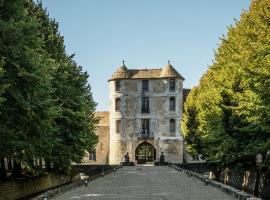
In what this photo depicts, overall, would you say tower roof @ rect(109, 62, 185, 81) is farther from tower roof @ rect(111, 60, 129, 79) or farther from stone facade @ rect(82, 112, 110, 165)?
stone facade @ rect(82, 112, 110, 165)

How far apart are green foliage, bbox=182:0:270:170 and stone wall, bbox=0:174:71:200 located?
10916 mm

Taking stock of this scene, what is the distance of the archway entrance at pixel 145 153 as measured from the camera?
72.8 m

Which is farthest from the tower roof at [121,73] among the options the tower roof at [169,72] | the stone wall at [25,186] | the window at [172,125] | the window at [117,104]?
the stone wall at [25,186]

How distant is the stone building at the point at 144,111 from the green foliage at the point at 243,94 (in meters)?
31.5

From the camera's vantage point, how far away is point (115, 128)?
7288 cm

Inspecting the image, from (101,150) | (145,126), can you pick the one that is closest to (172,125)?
(145,126)

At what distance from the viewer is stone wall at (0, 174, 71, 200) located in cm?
2497

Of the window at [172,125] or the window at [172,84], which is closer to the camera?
the window at [172,125]

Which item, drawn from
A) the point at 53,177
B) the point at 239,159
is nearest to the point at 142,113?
the point at 53,177

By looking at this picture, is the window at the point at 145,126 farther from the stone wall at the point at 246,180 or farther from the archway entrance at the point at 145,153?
the stone wall at the point at 246,180

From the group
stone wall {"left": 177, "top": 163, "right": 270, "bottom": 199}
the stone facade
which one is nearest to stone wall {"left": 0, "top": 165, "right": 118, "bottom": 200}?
stone wall {"left": 177, "top": 163, "right": 270, "bottom": 199}

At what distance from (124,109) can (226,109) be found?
136 feet

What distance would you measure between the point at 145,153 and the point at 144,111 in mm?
7480

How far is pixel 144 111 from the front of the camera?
73.4 meters
